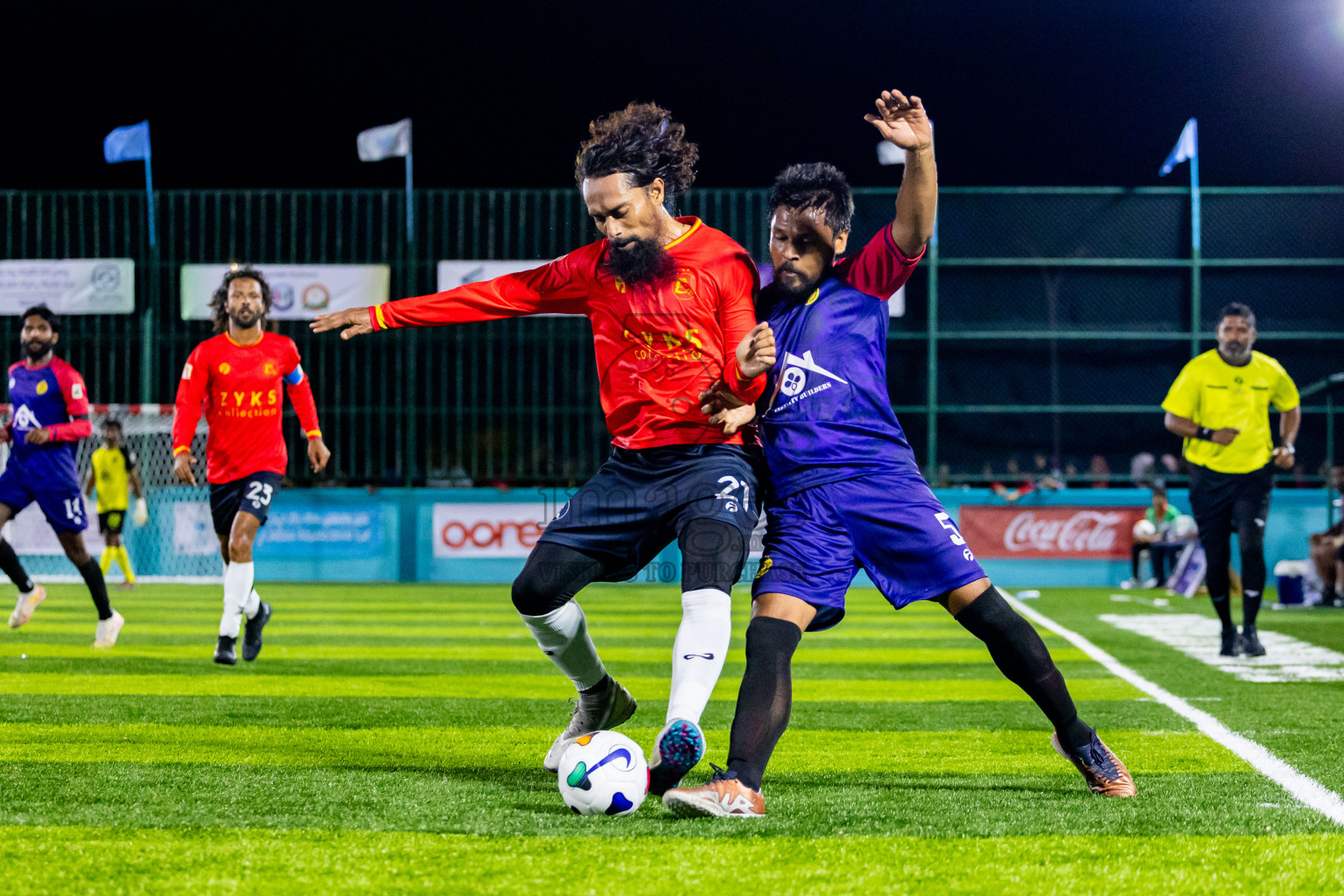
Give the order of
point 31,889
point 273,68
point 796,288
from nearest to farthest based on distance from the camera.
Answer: point 31,889, point 796,288, point 273,68

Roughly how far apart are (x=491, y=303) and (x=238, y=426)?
3976 millimetres

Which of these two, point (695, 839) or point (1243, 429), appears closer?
point (695, 839)

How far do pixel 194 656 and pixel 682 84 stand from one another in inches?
688

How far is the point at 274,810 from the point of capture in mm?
3676

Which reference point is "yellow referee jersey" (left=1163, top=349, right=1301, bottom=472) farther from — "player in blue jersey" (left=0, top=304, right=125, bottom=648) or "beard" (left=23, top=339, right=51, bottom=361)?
"beard" (left=23, top=339, right=51, bottom=361)

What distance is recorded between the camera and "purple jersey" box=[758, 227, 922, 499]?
12.7 ft

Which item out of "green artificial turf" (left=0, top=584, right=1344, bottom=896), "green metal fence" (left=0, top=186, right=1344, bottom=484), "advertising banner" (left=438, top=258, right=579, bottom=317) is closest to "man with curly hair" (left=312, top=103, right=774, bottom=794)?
"green artificial turf" (left=0, top=584, right=1344, bottom=896)

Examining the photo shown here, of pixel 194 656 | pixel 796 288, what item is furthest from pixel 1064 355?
pixel 796 288

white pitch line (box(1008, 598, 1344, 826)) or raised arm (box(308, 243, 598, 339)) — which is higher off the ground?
raised arm (box(308, 243, 598, 339))

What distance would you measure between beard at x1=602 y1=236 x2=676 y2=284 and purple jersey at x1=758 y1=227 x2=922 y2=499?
39 cm

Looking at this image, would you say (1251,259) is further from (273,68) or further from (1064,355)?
(273,68)

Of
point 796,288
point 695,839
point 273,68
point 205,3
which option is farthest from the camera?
point 273,68

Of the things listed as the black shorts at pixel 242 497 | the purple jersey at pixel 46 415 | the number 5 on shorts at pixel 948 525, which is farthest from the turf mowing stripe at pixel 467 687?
the number 5 on shorts at pixel 948 525

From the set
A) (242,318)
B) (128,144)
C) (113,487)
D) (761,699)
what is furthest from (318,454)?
(128,144)
